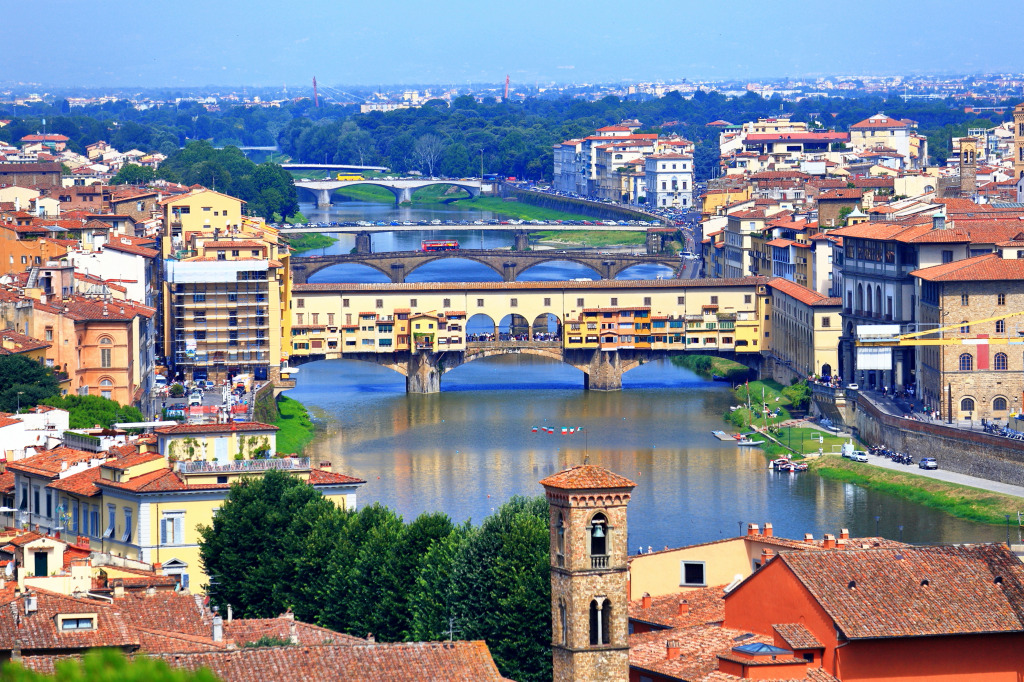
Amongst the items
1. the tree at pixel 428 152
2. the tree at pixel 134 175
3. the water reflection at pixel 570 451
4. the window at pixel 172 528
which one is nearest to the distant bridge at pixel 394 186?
the tree at pixel 134 175

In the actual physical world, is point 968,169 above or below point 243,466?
above

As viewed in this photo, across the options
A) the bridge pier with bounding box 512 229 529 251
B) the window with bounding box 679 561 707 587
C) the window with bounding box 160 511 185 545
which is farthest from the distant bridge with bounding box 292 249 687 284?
the window with bounding box 679 561 707 587

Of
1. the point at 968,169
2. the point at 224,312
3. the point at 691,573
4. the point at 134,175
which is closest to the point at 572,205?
the point at 134,175

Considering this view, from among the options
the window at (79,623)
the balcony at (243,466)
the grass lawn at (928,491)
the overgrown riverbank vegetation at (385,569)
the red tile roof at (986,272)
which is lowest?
the grass lawn at (928,491)

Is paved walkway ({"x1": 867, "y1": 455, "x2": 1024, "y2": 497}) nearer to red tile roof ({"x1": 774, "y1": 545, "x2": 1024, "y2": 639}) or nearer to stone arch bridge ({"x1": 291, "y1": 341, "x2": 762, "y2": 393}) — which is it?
stone arch bridge ({"x1": 291, "y1": 341, "x2": 762, "y2": 393})

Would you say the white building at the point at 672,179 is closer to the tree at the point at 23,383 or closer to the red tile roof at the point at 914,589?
the tree at the point at 23,383

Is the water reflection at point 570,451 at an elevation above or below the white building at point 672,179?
below

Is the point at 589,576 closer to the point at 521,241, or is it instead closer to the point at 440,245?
the point at 440,245
